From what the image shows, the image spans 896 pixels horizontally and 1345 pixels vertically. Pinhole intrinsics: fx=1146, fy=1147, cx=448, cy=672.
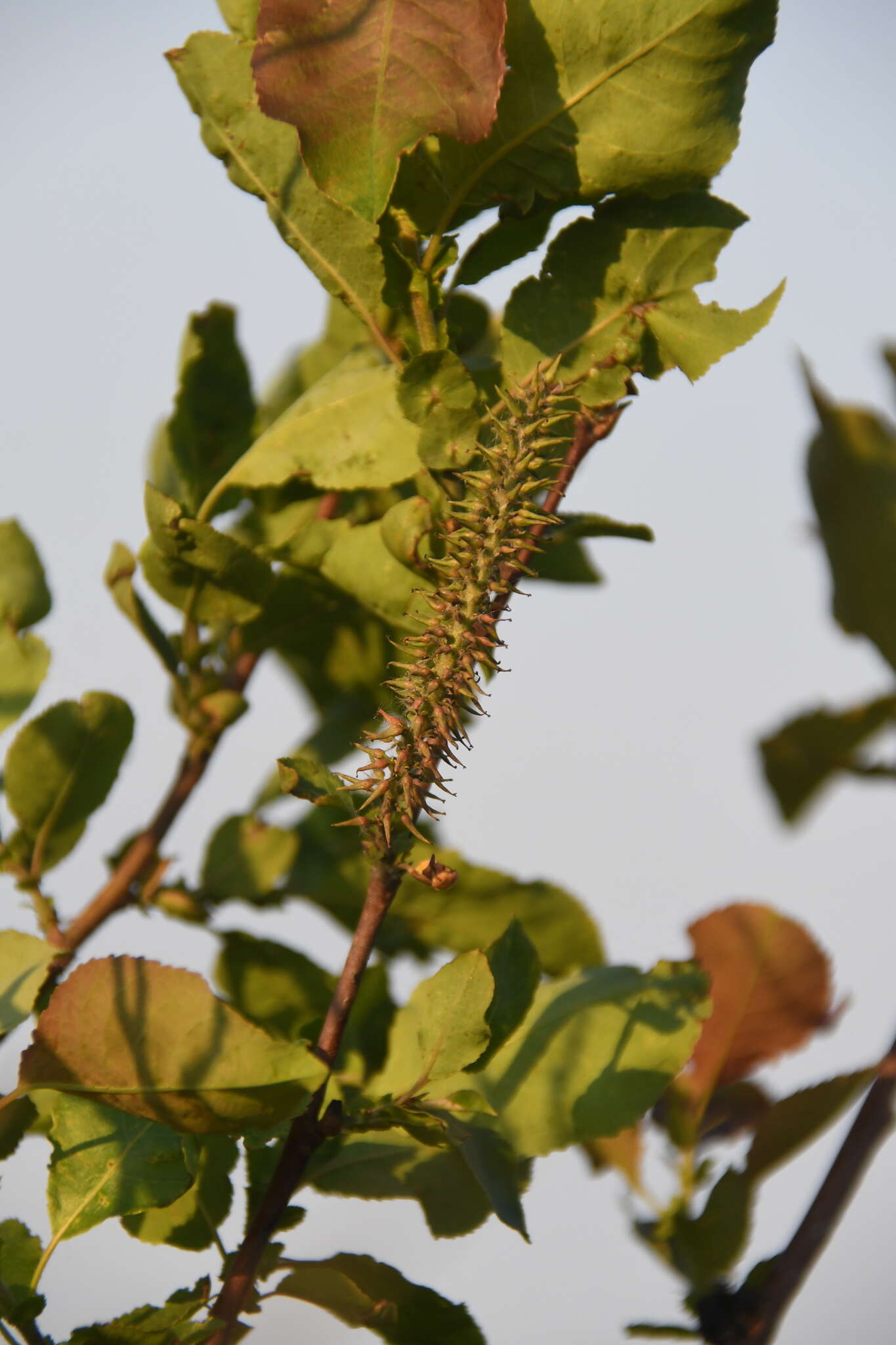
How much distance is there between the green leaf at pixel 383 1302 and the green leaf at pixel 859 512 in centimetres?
35

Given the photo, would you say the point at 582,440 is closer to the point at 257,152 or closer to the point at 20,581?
the point at 257,152

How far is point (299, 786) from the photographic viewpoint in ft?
1.39

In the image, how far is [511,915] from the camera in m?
0.67

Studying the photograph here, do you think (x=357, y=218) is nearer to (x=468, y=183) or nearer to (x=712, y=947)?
(x=468, y=183)

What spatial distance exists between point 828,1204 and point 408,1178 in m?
0.21

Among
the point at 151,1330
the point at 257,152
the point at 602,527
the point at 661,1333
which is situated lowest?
the point at 661,1333

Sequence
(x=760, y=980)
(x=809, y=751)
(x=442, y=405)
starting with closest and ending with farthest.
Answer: (x=809, y=751) < (x=442, y=405) < (x=760, y=980)

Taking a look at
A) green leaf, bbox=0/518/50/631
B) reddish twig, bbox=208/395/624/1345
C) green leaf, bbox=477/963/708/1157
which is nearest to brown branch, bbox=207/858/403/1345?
reddish twig, bbox=208/395/624/1345

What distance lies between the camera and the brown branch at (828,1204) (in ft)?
1.45

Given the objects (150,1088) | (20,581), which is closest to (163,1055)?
(150,1088)

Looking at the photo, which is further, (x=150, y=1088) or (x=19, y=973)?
(x=19, y=973)

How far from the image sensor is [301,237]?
522mm

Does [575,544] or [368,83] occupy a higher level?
[368,83]

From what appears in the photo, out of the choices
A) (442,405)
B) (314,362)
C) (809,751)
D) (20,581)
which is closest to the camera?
(809,751)
